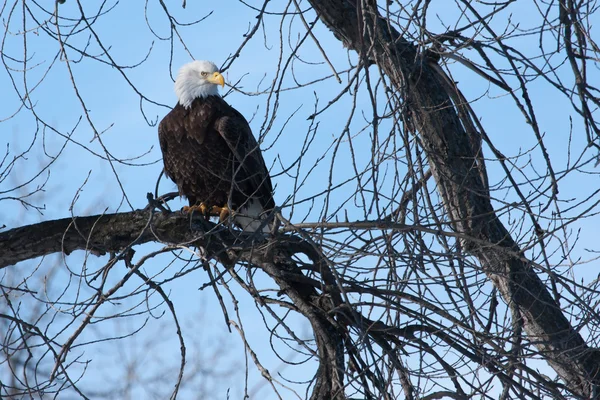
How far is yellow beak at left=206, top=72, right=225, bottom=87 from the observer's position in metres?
5.45

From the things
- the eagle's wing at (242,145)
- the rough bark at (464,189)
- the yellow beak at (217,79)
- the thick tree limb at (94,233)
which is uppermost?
the yellow beak at (217,79)

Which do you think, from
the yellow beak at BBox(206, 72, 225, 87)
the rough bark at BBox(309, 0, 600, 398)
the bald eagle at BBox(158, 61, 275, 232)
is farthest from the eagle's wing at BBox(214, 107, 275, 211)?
the rough bark at BBox(309, 0, 600, 398)

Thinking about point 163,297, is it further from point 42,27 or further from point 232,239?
point 42,27

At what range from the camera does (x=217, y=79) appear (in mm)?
5484

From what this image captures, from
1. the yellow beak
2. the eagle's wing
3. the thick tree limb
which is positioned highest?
the yellow beak

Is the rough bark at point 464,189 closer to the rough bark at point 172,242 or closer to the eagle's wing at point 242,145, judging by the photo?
the rough bark at point 172,242

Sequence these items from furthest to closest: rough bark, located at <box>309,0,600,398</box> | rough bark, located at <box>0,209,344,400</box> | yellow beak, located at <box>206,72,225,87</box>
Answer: yellow beak, located at <box>206,72,225,87</box> → rough bark, located at <box>0,209,344,400</box> → rough bark, located at <box>309,0,600,398</box>

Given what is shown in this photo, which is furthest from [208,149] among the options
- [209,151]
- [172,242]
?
[172,242]

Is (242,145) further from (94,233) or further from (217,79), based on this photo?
(94,233)

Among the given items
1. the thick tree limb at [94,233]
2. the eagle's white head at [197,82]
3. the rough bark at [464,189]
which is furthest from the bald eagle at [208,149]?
the rough bark at [464,189]

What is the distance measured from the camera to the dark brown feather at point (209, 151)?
5.18m

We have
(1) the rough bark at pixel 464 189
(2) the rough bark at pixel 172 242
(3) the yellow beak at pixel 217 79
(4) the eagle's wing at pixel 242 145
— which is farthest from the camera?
(3) the yellow beak at pixel 217 79

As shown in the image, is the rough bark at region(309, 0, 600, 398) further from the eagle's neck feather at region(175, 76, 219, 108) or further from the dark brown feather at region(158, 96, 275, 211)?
the eagle's neck feather at region(175, 76, 219, 108)

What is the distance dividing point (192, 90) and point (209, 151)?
64 cm
